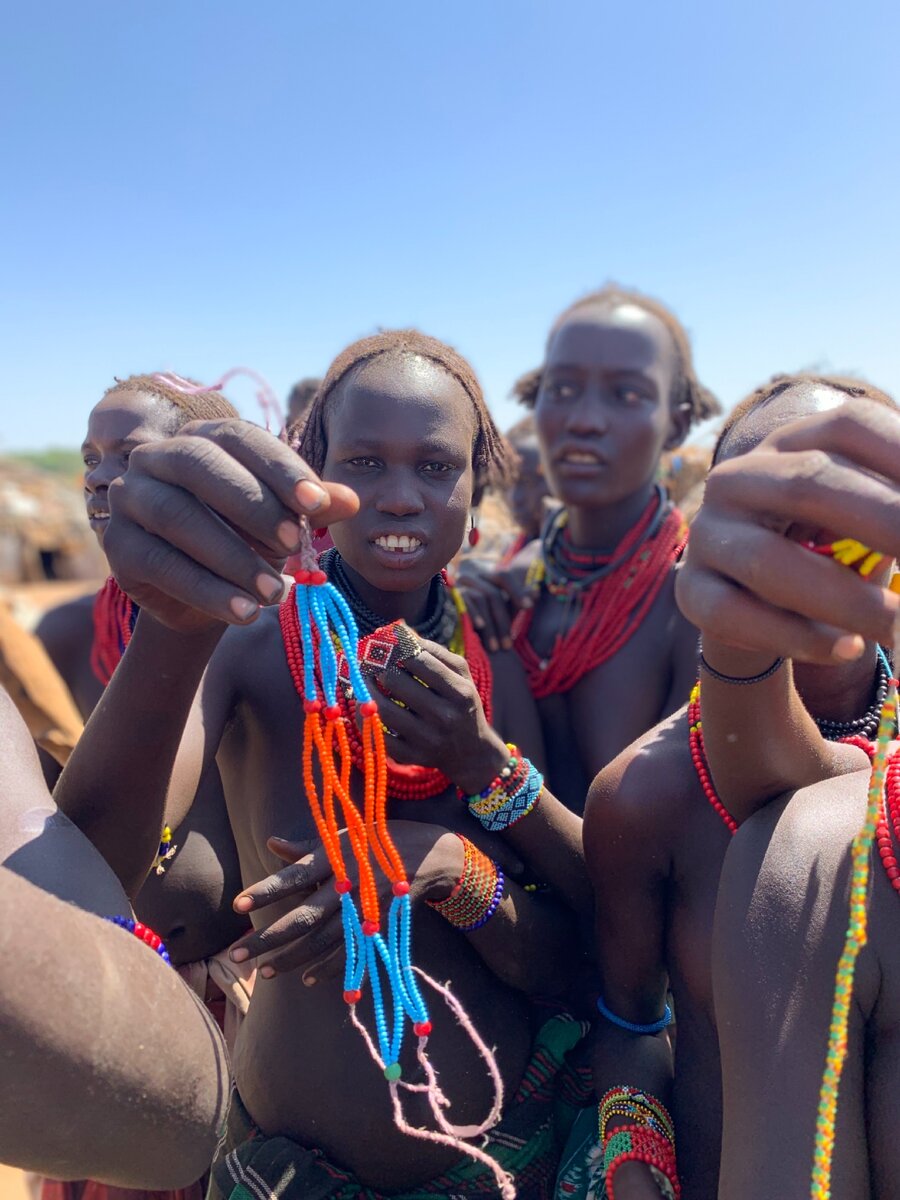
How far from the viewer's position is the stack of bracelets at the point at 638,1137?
63.8 inches

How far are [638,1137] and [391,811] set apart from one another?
0.75 m

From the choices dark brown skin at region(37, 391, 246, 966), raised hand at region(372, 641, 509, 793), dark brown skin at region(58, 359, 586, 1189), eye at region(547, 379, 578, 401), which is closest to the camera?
dark brown skin at region(58, 359, 586, 1189)

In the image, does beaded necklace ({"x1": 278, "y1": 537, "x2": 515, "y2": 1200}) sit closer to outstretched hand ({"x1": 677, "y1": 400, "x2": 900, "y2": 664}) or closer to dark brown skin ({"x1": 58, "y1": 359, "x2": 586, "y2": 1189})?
dark brown skin ({"x1": 58, "y1": 359, "x2": 586, "y2": 1189})

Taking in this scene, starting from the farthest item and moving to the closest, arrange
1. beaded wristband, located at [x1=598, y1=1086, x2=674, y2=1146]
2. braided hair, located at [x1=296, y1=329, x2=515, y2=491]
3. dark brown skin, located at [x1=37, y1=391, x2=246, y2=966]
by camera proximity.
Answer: dark brown skin, located at [x1=37, y1=391, x2=246, y2=966], braided hair, located at [x1=296, y1=329, x2=515, y2=491], beaded wristband, located at [x1=598, y1=1086, x2=674, y2=1146]

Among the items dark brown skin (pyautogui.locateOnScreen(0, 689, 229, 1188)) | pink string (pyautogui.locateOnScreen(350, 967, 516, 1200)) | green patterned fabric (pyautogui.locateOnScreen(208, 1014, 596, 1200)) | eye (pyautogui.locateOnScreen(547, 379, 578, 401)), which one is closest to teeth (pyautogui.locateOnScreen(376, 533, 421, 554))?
pink string (pyautogui.locateOnScreen(350, 967, 516, 1200))

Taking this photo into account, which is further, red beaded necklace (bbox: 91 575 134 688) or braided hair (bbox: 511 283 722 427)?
braided hair (bbox: 511 283 722 427)

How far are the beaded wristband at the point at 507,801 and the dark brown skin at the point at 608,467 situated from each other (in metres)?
0.81

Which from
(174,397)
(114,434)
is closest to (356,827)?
(114,434)

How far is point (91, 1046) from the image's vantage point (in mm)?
1041

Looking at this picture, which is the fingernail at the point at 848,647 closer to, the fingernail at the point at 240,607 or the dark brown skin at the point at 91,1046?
the fingernail at the point at 240,607

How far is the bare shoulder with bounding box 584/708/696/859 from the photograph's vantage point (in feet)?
5.73

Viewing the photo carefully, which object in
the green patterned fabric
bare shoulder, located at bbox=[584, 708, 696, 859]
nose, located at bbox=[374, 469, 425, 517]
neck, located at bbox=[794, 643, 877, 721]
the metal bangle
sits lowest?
the green patterned fabric

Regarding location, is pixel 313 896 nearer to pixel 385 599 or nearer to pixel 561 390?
pixel 385 599

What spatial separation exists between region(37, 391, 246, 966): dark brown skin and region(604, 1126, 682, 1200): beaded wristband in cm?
114
